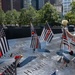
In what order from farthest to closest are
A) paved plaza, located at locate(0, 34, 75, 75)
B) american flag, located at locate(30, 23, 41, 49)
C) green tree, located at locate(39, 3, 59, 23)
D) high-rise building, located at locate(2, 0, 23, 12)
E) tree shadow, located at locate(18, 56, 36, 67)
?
high-rise building, located at locate(2, 0, 23, 12) < green tree, located at locate(39, 3, 59, 23) < american flag, located at locate(30, 23, 41, 49) < tree shadow, located at locate(18, 56, 36, 67) < paved plaza, located at locate(0, 34, 75, 75)

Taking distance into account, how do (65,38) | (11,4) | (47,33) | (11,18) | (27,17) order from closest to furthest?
1. (65,38)
2. (47,33)
3. (27,17)
4. (11,18)
5. (11,4)

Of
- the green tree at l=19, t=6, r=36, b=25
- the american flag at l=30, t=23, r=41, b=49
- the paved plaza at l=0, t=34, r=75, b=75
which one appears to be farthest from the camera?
the green tree at l=19, t=6, r=36, b=25

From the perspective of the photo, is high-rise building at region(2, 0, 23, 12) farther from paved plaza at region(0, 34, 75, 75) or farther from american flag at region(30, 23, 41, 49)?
paved plaza at region(0, 34, 75, 75)

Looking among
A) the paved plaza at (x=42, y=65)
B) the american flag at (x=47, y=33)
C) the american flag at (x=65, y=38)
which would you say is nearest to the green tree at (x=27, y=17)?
the american flag at (x=47, y=33)

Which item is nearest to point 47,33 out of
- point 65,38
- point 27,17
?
point 65,38

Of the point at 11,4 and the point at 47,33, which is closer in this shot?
the point at 47,33

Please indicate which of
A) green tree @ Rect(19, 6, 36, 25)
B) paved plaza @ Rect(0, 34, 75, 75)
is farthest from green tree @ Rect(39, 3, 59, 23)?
paved plaza @ Rect(0, 34, 75, 75)

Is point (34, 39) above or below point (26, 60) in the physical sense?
above

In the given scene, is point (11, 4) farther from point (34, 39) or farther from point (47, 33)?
point (34, 39)

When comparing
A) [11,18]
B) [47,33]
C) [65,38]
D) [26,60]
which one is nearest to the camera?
[65,38]

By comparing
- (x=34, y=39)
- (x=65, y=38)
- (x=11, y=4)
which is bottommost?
(x=11, y=4)

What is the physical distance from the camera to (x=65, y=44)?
10.7m

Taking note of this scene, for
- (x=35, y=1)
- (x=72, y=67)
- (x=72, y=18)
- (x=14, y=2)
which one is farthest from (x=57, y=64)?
(x=35, y=1)

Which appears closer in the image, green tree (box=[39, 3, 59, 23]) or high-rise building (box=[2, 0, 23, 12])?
green tree (box=[39, 3, 59, 23])
